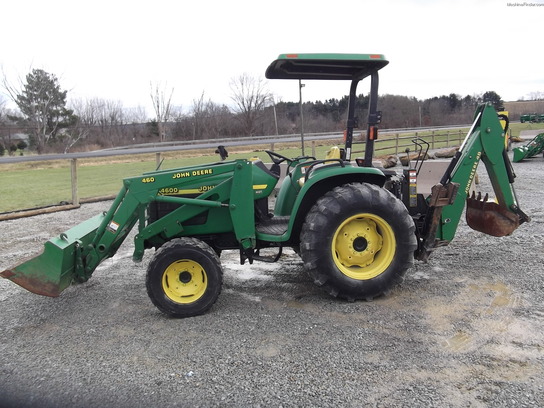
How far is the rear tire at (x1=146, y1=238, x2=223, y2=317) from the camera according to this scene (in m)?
4.20

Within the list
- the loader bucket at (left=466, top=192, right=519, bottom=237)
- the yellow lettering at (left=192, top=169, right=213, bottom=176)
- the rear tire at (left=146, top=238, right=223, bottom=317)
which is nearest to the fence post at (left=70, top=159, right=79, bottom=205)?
the yellow lettering at (left=192, top=169, right=213, bottom=176)

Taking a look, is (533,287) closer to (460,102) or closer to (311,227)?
(311,227)

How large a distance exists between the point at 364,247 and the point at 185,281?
1.75 meters

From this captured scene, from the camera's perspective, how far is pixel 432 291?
4691 mm

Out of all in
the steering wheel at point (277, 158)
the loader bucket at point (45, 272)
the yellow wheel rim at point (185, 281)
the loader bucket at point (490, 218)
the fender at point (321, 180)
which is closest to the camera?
the loader bucket at point (45, 272)

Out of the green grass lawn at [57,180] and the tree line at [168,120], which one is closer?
the green grass lawn at [57,180]

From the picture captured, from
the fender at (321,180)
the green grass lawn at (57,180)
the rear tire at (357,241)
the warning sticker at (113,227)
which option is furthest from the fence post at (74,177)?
the rear tire at (357,241)

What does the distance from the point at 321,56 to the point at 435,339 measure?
268 centimetres

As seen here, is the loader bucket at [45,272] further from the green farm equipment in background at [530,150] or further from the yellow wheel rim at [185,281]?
the green farm equipment in background at [530,150]

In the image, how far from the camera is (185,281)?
4.33 metres

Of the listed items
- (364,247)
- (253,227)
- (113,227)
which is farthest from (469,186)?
(113,227)

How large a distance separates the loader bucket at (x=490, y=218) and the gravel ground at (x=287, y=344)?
0.40 m

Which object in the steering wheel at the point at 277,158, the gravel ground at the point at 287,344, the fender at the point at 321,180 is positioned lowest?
the gravel ground at the point at 287,344

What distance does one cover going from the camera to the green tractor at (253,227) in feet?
14.0
